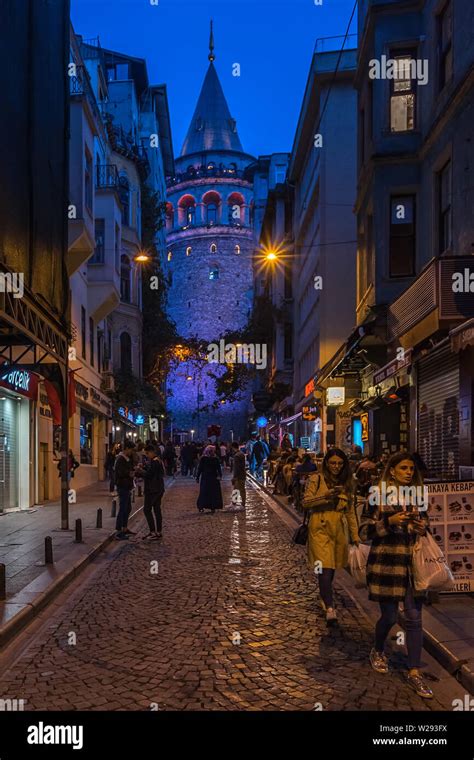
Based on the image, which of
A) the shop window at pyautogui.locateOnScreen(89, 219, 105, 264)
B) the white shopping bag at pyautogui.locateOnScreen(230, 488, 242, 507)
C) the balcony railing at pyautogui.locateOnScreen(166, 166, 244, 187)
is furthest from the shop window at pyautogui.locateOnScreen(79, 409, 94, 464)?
the balcony railing at pyautogui.locateOnScreen(166, 166, 244, 187)

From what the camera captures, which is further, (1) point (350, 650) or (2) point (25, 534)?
(2) point (25, 534)

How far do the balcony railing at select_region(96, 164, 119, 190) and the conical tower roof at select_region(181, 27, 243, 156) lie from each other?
6067 centimetres

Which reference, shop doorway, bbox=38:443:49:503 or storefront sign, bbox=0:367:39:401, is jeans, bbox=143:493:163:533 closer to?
storefront sign, bbox=0:367:39:401

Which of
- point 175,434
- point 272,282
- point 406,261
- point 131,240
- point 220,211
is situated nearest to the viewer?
point 406,261

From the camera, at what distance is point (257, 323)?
5491cm

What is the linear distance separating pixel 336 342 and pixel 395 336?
44.3 feet

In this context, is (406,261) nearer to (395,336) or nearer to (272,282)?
(395,336)

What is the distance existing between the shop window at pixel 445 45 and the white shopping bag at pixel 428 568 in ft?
37.6

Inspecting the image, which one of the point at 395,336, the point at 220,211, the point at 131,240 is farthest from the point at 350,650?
the point at 220,211

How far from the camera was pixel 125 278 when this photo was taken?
126 ft

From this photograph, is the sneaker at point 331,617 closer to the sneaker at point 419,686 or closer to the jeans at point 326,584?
the jeans at point 326,584

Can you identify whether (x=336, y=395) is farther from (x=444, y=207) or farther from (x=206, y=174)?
(x=206, y=174)

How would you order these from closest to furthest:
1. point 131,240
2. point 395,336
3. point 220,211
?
point 395,336 → point 131,240 → point 220,211

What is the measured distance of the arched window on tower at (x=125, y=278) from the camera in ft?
124
